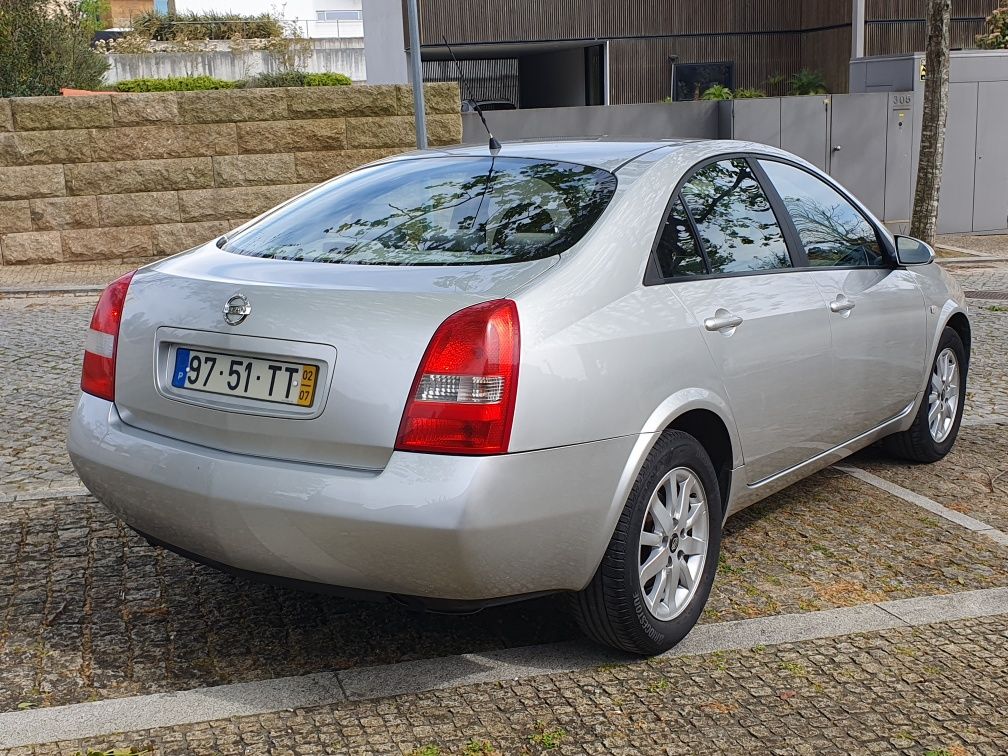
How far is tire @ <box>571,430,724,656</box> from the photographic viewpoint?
3.38m

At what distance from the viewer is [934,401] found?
18.7 ft

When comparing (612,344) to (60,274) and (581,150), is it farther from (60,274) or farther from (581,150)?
(60,274)

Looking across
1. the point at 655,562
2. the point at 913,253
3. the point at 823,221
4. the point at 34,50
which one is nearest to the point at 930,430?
the point at 913,253

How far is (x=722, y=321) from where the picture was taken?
382 cm

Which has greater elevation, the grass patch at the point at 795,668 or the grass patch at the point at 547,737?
the grass patch at the point at 547,737

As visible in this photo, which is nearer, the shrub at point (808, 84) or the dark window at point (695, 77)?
the shrub at point (808, 84)

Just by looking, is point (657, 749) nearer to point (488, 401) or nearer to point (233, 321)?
point (488, 401)

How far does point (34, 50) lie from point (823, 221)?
44.9 feet

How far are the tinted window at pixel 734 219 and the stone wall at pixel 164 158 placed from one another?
1044cm

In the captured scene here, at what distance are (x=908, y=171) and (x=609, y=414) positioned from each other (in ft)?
56.1

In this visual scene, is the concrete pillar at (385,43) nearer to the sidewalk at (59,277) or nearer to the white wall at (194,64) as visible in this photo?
the white wall at (194,64)

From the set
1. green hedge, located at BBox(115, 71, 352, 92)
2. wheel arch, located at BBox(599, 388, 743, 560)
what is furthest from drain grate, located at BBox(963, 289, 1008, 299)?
green hedge, located at BBox(115, 71, 352, 92)

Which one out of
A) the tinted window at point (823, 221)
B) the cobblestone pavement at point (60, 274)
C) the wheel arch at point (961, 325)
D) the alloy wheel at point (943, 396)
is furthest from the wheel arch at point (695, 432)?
the cobblestone pavement at point (60, 274)

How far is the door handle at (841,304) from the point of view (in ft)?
14.7
